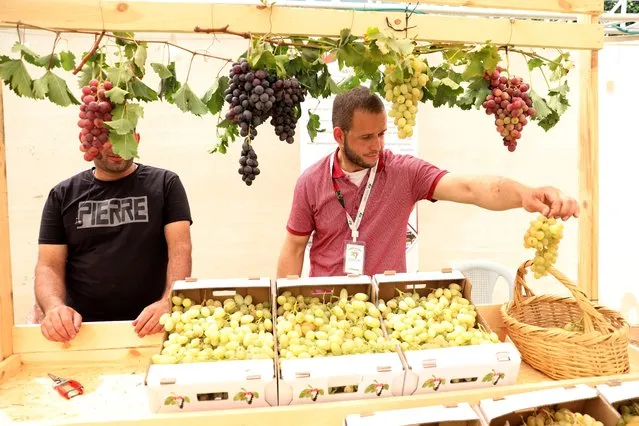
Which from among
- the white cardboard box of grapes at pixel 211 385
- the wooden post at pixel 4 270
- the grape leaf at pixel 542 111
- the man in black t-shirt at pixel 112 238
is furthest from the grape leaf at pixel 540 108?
the wooden post at pixel 4 270

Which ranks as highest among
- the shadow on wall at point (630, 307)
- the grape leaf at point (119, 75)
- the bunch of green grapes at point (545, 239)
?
the grape leaf at point (119, 75)

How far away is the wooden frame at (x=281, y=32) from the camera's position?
50.6 inches

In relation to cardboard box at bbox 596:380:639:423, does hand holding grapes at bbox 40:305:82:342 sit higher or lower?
higher

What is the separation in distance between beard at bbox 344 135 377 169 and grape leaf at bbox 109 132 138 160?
4.02ft

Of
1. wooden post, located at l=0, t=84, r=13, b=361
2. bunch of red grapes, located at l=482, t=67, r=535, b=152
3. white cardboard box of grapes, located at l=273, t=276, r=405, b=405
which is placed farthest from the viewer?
bunch of red grapes, located at l=482, t=67, r=535, b=152

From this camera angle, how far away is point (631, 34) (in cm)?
403

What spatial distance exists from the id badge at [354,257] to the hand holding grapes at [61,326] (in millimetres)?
1183

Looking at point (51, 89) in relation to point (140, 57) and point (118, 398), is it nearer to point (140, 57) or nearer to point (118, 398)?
point (140, 57)

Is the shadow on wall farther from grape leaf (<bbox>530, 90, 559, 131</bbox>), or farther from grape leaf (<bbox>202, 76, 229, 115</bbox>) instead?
grape leaf (<bbox>202, 76, 229, 115</bbox>)

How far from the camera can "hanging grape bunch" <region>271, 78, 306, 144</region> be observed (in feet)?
5.19

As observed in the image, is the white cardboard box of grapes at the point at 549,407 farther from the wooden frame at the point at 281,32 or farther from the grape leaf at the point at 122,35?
the grape leaf at the point at 122,35

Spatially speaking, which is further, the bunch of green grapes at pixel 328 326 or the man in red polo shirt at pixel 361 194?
the man in red polo shirt at pixel 361 194

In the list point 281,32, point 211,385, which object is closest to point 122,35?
point 281,32

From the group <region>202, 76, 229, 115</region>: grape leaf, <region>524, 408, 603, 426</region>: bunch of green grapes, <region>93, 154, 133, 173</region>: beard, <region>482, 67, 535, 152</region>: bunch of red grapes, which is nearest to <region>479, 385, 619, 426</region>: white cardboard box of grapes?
<region>524, 408, 603, 426</region>: bunch of green grapes
